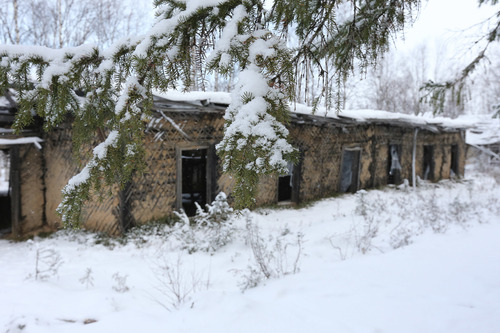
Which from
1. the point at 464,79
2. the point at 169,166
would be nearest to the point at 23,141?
the point at 169,166

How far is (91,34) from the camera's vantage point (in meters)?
15.0

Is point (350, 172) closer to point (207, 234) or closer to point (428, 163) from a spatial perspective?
point (428, 163)

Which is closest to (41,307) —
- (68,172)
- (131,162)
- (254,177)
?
(131,162)

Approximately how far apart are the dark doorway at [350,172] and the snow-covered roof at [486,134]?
1235 cm

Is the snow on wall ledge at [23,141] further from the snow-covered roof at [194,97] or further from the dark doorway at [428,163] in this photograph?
the dark doorway at [428,163]

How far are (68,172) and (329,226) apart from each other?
20.0 feet

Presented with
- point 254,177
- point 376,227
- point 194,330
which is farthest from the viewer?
point 376,227

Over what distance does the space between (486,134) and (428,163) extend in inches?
338

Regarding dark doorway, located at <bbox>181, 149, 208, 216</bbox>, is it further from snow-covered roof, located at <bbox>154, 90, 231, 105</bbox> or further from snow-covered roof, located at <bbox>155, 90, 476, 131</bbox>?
snow-covered roof, located at <bbox>154, 90, 231, 105</bbox>

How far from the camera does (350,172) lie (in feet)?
38.4

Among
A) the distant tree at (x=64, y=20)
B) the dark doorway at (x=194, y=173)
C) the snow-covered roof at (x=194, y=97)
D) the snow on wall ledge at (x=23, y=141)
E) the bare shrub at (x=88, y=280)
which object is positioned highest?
the distant tree at (x=64, y=20)

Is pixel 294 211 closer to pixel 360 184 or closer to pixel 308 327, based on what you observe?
pixel 360 184

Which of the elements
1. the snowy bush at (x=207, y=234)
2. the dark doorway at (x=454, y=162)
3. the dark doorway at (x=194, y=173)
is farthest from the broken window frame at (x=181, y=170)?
the dark doorway at (x=454, y=162)

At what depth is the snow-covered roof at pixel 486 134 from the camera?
62.0 feet
